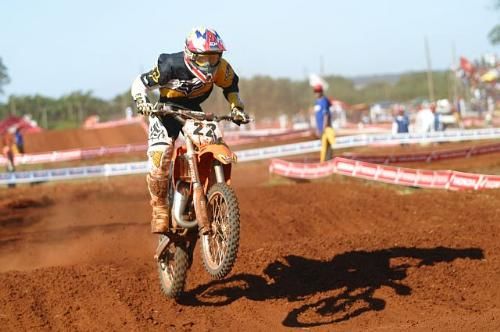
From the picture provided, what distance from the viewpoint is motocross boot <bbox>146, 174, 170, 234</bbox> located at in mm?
7707

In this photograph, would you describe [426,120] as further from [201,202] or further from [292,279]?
[201,202]

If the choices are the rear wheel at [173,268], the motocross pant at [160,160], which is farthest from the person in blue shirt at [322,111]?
the motocross pant at [160,160]

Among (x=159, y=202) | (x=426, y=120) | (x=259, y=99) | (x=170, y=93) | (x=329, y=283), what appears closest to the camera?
(x=170, y=93)

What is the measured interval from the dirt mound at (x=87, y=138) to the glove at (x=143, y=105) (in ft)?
121

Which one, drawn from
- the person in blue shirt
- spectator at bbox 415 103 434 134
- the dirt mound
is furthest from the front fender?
the dirt mound

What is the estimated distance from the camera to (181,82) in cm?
755

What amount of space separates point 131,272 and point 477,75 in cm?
5215

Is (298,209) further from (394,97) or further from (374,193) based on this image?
(394,97)

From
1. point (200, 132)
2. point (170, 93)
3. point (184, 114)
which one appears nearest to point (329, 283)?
point (200, 132)

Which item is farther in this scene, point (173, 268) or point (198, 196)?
point (173, 268)

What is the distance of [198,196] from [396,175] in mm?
9905

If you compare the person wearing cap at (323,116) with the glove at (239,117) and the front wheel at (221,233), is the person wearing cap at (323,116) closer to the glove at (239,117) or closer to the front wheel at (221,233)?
the glove at (239,117)

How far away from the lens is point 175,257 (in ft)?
26.1

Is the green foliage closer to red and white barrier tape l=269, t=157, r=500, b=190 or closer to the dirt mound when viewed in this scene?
the dirt mound
